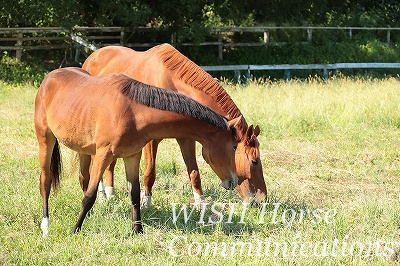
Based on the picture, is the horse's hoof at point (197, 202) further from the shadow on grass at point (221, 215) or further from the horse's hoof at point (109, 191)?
the horse's hoof at point (109, 191)

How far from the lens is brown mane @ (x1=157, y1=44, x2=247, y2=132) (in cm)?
633

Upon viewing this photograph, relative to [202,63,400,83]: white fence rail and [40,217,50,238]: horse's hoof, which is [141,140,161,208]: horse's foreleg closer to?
[40,217,50,238]: horse's hoof

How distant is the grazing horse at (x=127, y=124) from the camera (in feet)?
18.2

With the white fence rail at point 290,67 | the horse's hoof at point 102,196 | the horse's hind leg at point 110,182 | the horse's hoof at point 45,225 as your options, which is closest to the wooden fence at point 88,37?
the white fence rail at point 290,67

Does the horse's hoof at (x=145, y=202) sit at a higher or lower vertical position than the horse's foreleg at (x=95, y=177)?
lower

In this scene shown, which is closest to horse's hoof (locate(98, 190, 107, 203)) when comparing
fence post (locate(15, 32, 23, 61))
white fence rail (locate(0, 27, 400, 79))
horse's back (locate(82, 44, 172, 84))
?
horse's back (locate(82, 44, 172, 84))

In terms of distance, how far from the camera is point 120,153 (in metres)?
5.55

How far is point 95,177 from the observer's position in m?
5.64

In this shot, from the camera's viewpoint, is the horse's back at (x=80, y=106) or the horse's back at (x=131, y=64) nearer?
the horse's back at (x=80, y=106)

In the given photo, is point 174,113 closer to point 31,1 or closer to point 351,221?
point 351,221

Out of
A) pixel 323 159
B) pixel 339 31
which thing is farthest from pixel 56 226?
pixel 339 31

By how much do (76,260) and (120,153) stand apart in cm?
101

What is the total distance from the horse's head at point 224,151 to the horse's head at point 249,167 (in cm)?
6

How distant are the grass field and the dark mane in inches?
40.2
